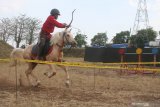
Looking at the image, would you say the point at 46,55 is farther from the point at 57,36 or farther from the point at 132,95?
the point at 132,95

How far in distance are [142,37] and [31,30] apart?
68.2 ft

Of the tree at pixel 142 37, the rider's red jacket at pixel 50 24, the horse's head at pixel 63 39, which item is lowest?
the horse's head at pixel 63 39

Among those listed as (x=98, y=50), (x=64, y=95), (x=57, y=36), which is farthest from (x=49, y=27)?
(x=98, y=50)

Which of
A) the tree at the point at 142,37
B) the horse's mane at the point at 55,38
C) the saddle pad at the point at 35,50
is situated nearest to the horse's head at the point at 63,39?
the horse's mane at the point at 55,38

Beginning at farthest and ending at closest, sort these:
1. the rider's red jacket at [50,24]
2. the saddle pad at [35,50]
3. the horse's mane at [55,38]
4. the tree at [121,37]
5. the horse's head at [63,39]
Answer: the tree at [121,37] → the saddle pad at [35,50] → the horse's mane at [55,38] → the horse's head at [63,39] → the rider's red jacket at [50,24]

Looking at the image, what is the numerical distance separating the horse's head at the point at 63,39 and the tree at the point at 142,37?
36.0m

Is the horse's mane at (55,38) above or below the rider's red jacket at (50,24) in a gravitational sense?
below

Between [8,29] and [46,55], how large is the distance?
42701 millimetres

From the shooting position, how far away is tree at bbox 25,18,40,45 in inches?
2014

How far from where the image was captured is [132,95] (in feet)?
33.8

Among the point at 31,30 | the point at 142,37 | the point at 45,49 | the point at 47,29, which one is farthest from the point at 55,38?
the point at 142,37

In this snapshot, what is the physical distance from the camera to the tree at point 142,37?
190 ft

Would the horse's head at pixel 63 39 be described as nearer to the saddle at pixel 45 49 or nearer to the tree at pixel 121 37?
the saddle at pixel 45 49

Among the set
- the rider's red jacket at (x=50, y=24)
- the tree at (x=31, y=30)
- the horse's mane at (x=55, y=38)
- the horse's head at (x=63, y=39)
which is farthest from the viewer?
the tree at (x=31, y=30)
